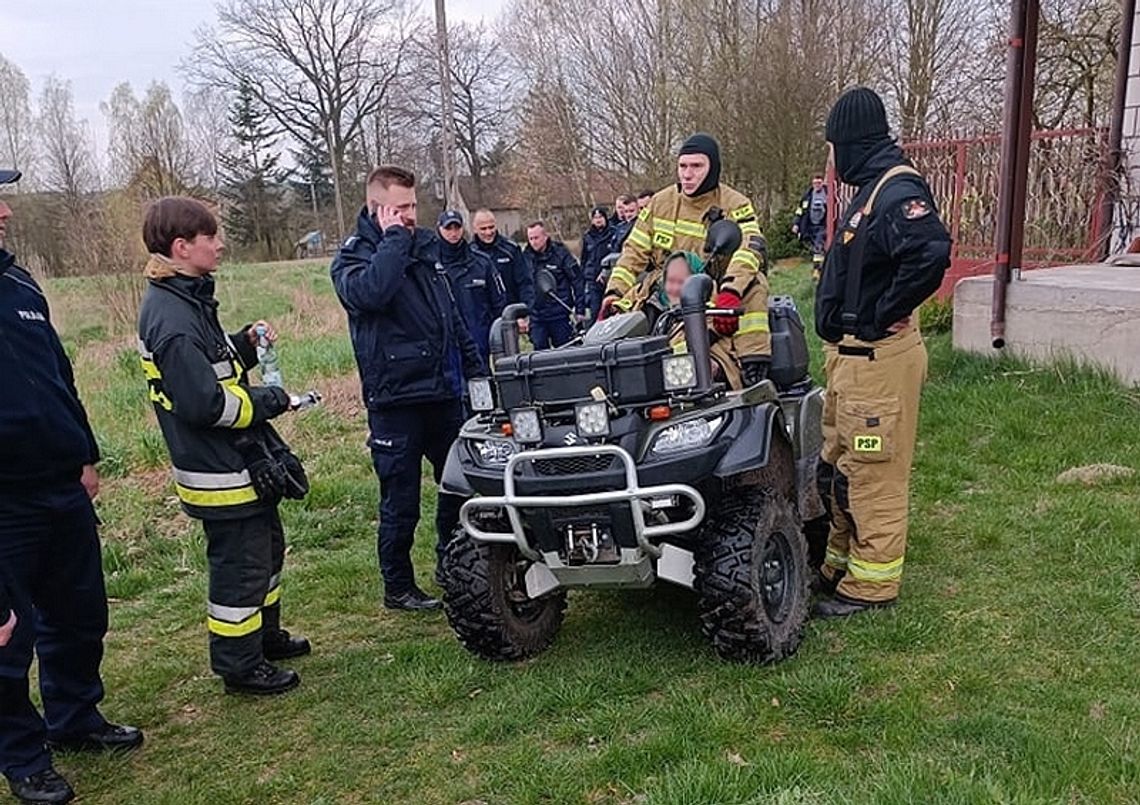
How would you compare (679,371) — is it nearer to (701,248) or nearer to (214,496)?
(701,248)

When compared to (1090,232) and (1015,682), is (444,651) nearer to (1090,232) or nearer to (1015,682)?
(1015,682)

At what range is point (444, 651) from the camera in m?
3.88

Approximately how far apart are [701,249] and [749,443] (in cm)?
143

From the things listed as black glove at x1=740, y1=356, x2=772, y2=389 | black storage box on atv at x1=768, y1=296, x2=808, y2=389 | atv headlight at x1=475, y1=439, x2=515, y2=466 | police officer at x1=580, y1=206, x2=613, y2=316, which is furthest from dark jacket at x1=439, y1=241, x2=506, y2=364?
→ atv headlight at x1=475, y1=439, x2=515, y2=466

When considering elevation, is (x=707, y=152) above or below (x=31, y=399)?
above

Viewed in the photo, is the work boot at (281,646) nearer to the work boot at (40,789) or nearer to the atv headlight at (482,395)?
the work boot at (40,789)

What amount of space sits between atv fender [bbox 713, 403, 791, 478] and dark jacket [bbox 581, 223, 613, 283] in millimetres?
7852

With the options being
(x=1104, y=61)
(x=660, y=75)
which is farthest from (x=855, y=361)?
(x=660, y=75)

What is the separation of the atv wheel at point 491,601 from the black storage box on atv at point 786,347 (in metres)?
1.40

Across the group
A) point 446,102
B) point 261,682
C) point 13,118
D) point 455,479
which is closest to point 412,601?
point 261,682

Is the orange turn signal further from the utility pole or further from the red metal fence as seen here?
the utility pole

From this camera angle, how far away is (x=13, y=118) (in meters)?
41.0

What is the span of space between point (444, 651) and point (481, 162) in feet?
132

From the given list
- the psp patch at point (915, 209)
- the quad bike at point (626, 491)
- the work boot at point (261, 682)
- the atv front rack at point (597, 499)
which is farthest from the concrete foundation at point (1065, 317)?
the work boot at point (261, 682)
